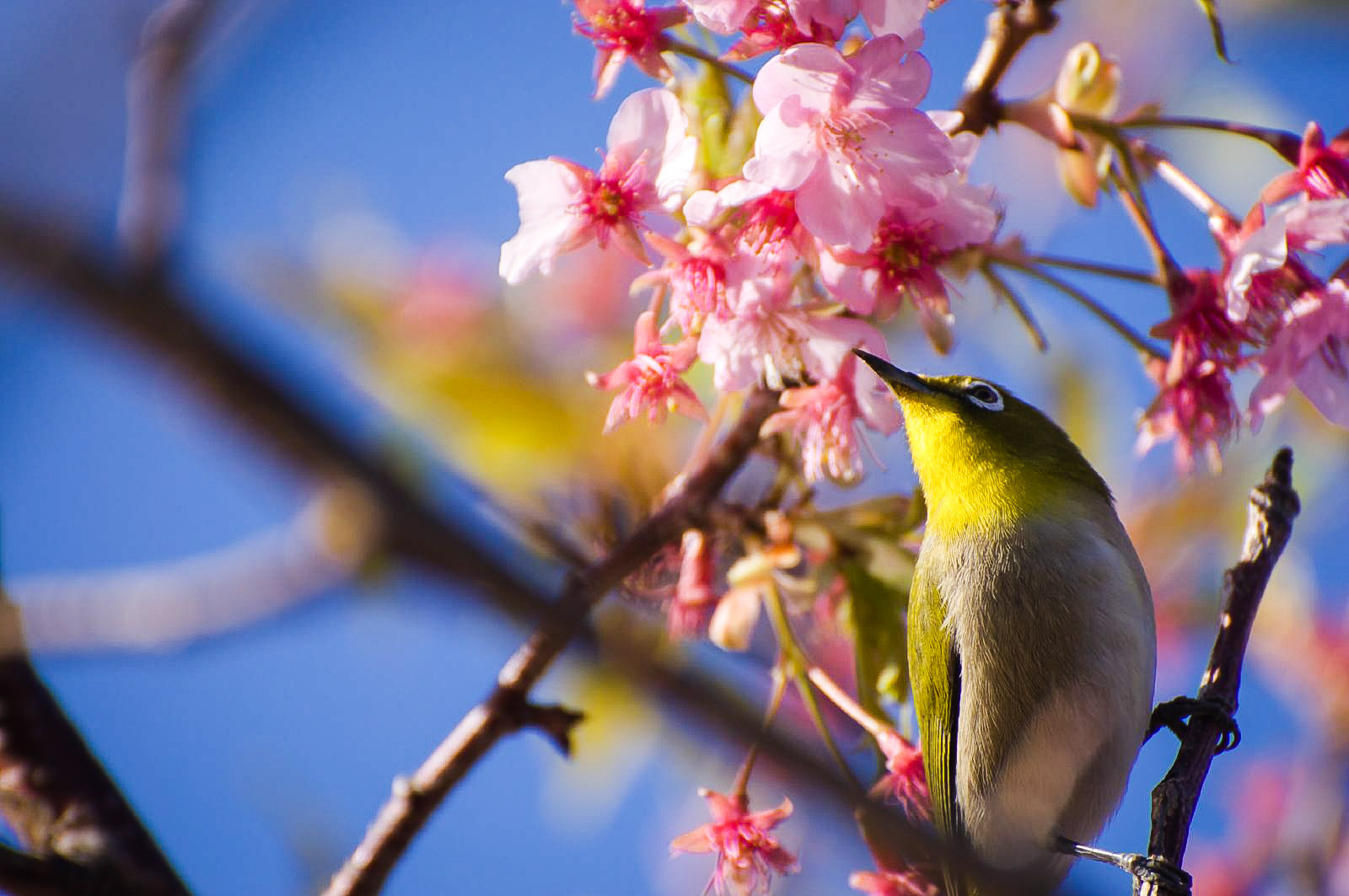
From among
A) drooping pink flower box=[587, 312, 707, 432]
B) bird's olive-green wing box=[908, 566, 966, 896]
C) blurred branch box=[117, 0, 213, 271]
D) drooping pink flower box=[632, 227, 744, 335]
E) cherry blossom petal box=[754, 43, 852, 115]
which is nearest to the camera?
blurred branch box=[117, 0, 213, 271]

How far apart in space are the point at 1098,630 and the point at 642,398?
113 centimetres

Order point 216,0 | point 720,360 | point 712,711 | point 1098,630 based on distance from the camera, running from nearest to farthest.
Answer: point 712,711 → point 216,0 → point 720,360 → point 1098,630

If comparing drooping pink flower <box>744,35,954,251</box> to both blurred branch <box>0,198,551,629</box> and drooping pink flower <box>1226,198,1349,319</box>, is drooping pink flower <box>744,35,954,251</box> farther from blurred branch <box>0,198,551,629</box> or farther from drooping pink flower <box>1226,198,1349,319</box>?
blurred branch <box>0,198,551,629</box>

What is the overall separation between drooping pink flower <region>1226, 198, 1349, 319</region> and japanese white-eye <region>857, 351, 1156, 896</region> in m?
0.65

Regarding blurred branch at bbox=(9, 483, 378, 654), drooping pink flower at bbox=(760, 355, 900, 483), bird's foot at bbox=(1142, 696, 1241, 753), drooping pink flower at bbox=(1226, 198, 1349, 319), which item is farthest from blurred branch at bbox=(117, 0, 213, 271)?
bird's foot at bbox=(1142, 696, 1241, 753)

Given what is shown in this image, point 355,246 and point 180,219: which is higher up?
point 355,246

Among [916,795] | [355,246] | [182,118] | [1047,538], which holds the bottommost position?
[182,118]

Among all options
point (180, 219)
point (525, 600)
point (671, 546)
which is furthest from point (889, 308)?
point (525, 600)

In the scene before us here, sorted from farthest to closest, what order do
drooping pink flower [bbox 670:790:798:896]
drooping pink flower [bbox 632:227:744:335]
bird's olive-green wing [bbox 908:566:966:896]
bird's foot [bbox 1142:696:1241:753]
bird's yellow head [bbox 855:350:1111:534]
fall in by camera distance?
bird's yellow head [bbox 855:350:1111:534], bird's olive-green wing [bbox 908:566:966:896], bird's foot [bbox 1142:696:1241:753], drooping pink flower [bbox 670:790:798:896], drooping pink flower [bbox 632:227:744:335]

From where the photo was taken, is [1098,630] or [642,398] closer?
[642,398]

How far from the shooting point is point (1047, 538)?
258 centimetres

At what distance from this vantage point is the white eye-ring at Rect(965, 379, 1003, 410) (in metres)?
2.76

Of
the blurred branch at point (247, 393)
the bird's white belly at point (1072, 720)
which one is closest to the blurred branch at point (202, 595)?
the blurred branch at point (247, 393)

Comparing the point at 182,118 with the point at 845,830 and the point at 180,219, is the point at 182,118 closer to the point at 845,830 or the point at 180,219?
the point at 180,219
